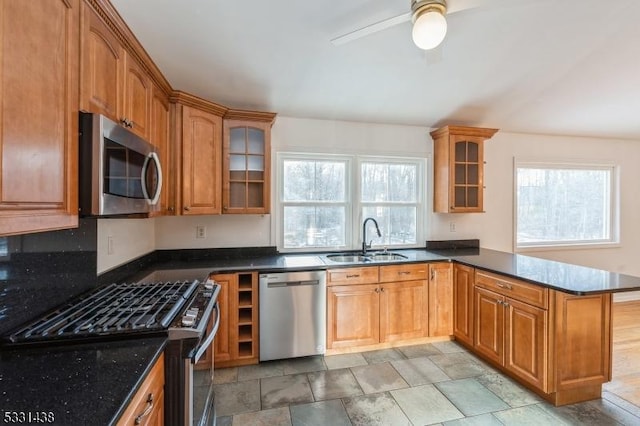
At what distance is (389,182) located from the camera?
3.63 meters

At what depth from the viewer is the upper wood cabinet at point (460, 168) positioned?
343cm

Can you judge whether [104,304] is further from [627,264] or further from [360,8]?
[627,264]

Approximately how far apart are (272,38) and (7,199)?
1872mm

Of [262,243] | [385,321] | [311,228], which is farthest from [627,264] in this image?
[262,243]

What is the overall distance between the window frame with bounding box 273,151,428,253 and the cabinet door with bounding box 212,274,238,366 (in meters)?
0.83

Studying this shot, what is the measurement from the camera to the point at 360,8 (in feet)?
6.36

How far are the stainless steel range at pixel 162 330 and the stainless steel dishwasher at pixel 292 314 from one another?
37.9 inches

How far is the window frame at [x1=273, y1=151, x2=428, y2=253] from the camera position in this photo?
10.8 ft

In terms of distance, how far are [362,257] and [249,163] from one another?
5.05 ft

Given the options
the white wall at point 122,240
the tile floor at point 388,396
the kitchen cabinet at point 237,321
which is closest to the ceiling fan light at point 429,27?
the kitchen cabinet at point 237,321

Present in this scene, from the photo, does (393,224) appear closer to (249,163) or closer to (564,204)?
(249,163)

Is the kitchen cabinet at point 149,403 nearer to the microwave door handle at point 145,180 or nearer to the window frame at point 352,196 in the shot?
the microwave door handle at point 145,180

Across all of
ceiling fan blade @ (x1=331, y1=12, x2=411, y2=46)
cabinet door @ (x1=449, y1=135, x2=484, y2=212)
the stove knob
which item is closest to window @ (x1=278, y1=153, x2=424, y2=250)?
cabinet door @ (x1=449, y1=135, x2=484, y2=212)

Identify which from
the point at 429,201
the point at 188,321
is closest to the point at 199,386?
the point at 188,321
